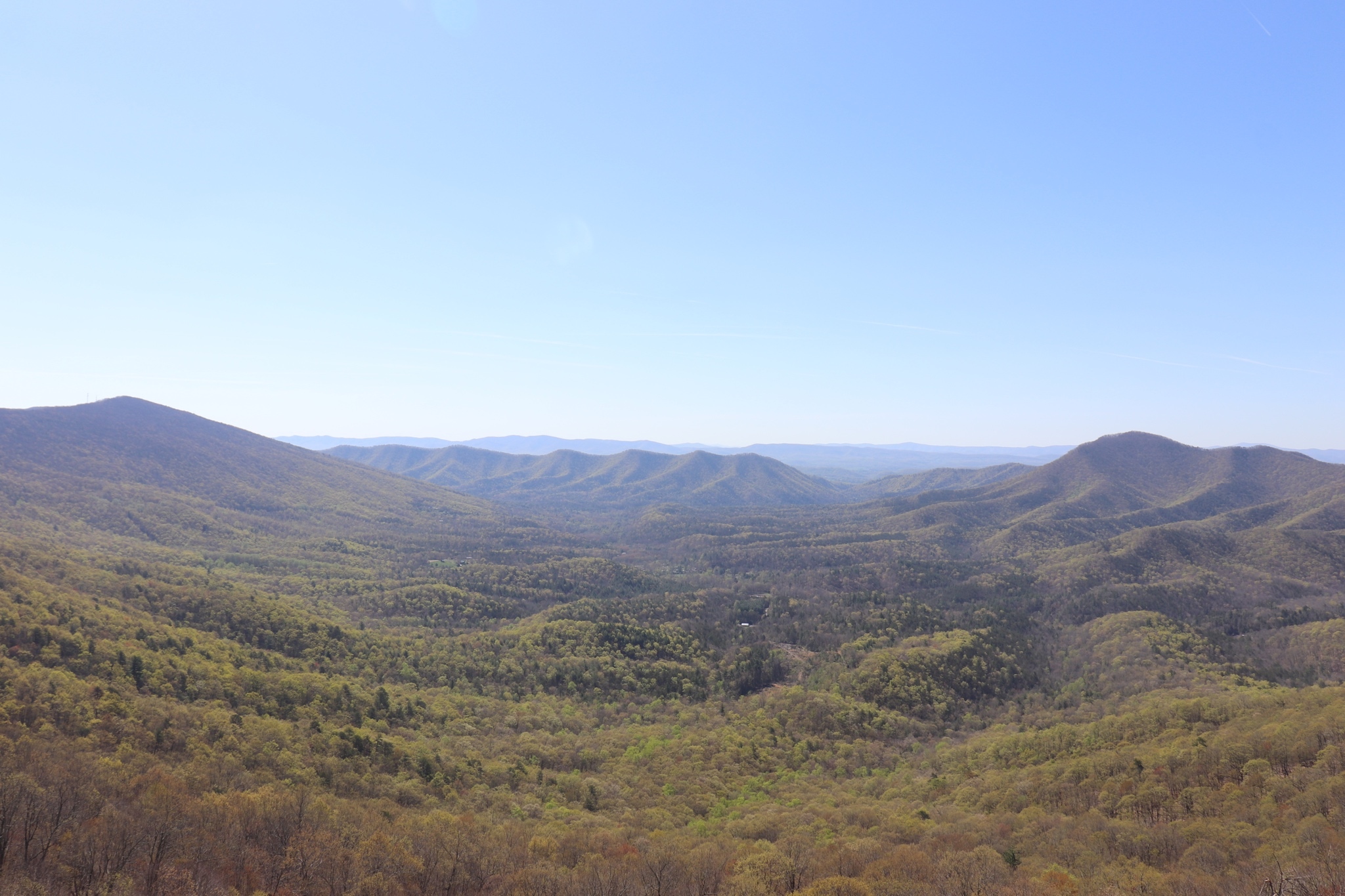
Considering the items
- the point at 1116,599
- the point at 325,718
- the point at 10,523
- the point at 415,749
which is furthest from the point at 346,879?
the point at 10,523

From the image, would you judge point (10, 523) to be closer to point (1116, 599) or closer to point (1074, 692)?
point (1074, 692)

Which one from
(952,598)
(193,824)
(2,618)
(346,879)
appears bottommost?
(952,598)

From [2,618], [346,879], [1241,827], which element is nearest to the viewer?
[346,879]

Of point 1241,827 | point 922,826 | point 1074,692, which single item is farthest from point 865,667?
point 1241,827

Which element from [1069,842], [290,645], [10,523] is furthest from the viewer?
[10,523]

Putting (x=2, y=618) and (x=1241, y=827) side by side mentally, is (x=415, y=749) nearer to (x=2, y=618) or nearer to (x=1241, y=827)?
(x=2, y=618)

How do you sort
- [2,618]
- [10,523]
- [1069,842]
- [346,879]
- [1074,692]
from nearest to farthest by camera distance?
[346,879]
[1069,842]
[2,618]
[1074,692]
[10,523]

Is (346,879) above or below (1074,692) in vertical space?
above

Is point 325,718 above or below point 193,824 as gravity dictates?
below

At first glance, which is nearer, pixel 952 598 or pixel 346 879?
pixel 346 879
